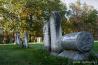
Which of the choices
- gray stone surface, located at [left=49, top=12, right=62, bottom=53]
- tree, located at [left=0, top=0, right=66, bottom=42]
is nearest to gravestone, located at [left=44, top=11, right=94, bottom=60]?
gray stone surface, located at [left=49, top=12, right=62, bottom=53]

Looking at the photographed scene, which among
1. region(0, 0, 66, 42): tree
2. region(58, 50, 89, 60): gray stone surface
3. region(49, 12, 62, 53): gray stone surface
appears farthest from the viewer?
region(0, 0, 66, 42): tree

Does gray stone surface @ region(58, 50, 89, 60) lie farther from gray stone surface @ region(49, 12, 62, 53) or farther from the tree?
the tree

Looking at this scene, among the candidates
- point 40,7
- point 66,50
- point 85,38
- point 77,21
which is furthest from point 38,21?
point 77,21

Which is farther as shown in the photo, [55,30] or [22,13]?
[22,13]

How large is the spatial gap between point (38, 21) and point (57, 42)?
231 inches

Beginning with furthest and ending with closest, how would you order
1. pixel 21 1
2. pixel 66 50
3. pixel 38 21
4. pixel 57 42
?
pixel 38 21 < pixel 21 1 < pixel 57 42 < pixel 66 50

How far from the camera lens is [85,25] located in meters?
39.4

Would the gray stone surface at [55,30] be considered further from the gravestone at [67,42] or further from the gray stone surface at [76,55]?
the gray stone surface at [76,55]

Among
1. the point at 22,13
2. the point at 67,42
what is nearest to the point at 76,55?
the point at 67,42

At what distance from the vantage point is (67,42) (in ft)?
33.9

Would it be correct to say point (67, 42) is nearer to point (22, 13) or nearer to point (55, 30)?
point (55, 30)

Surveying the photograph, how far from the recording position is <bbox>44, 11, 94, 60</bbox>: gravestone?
9734 mm

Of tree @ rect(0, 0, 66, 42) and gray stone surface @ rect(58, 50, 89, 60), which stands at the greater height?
tree @ rect(0, 0, 66, 42)

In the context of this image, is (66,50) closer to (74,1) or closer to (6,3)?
(6,3)
